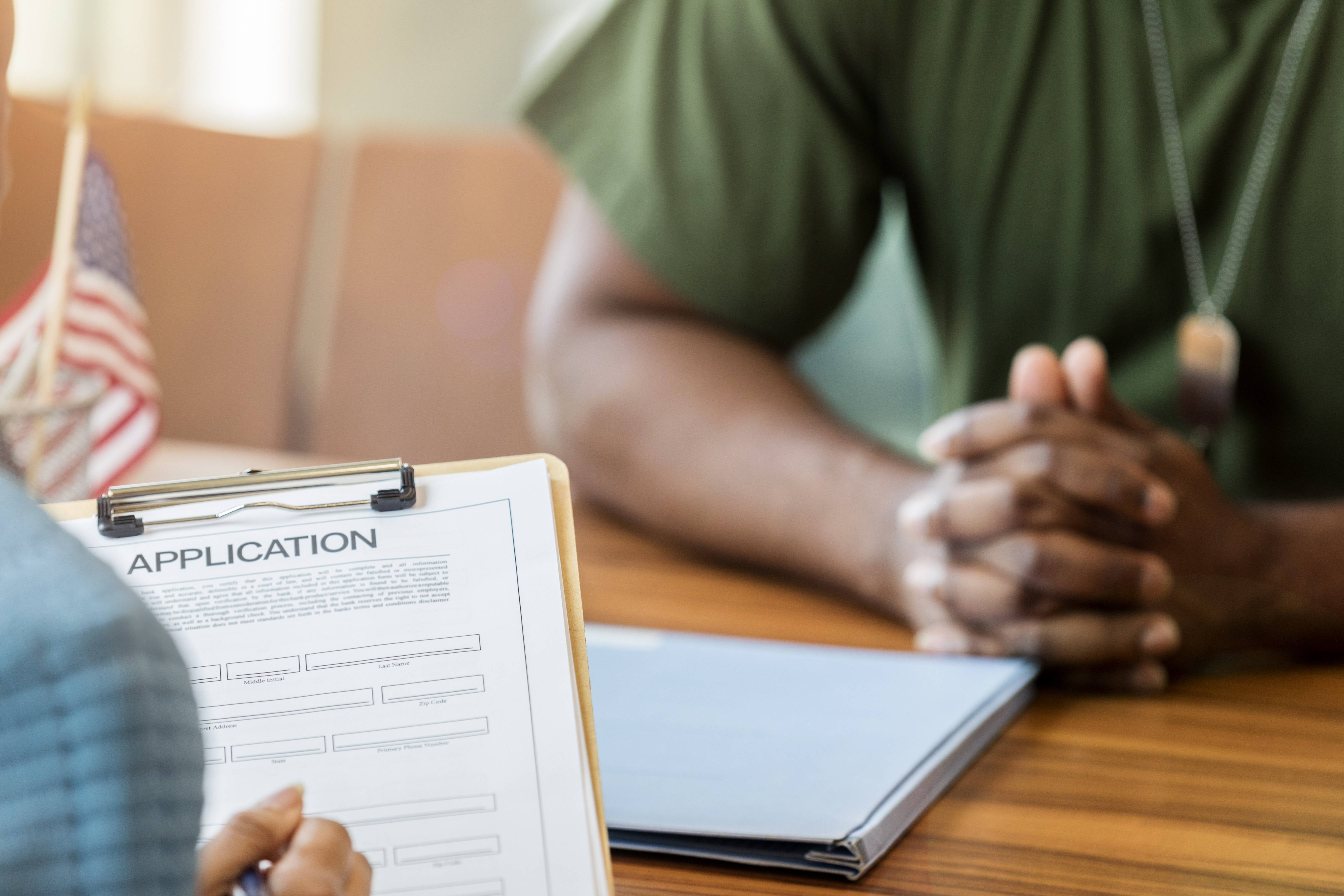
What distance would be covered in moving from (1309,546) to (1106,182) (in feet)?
0.98

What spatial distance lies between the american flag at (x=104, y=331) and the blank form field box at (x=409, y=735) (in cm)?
29

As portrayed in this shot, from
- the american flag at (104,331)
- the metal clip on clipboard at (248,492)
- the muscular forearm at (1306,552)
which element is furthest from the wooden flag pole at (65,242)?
the muscular forearm at (1306,552)

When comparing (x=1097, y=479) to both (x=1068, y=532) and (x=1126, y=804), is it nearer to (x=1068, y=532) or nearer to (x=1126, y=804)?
(x=1068, y=532)

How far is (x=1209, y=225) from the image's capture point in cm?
81

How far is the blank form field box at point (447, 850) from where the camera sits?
0.26 metres

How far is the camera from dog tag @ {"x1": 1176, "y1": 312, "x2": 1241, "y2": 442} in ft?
2.26

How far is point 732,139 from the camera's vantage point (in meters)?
0.87

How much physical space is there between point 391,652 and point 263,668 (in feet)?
0.10

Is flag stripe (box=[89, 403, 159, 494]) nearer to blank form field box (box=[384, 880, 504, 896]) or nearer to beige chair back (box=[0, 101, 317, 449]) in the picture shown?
blank form field box (box=[384, 880, 504, 896])

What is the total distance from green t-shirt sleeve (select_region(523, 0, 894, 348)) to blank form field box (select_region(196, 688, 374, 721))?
2.03ft

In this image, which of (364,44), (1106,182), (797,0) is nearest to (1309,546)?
(1106,182)

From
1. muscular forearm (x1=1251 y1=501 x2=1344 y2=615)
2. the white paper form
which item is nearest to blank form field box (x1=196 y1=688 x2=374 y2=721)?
the white paper form

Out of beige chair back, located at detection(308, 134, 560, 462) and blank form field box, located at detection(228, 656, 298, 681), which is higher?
beige chair back, located at detection(308, 134, 560, 462)

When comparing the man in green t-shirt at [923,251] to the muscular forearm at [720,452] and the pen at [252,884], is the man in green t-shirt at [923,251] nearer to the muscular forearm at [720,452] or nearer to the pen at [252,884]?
the muscular forearm at [720,452]
